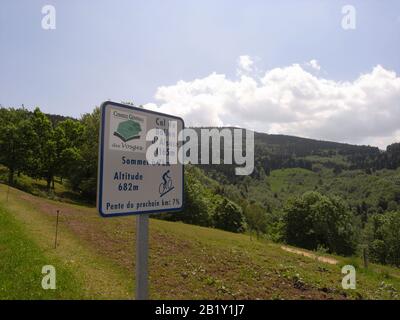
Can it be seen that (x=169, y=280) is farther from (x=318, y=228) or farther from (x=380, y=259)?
(x=380, y=259)

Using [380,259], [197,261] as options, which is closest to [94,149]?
[197,261]

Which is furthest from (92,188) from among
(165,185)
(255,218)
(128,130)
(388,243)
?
(255,218)

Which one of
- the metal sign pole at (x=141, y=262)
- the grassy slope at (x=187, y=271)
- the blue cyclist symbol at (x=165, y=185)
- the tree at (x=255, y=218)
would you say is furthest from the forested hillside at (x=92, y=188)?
the metal sign pole at (x=141, y=262)

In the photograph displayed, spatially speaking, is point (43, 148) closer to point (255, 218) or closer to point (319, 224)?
point (319, 224)

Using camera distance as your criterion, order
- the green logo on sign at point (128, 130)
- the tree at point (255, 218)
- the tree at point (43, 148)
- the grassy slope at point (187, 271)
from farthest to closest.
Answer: the tree at point (255, 218) < the tree at point (43, 148) < the grassy slope at point (187, 271) < the green logo on sign at point (128, 130)

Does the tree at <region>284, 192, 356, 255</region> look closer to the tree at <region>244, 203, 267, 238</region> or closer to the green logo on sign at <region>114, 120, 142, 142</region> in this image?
the tree at <region>244, 203, 267, 238</region>

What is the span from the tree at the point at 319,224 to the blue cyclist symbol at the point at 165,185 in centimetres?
5995

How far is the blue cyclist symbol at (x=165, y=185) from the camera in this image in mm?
5281

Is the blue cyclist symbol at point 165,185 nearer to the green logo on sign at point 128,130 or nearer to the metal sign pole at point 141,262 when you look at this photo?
the metal sign pole at point 141,262

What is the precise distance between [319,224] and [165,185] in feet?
206

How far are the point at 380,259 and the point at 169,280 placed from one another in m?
73.2

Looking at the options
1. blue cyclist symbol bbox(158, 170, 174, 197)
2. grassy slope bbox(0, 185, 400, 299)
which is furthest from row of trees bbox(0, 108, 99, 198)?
blue cyclist symbol bbox(158, 170, 174, 197)

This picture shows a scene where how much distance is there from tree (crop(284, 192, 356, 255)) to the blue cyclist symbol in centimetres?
5995

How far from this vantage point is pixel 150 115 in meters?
5.08
